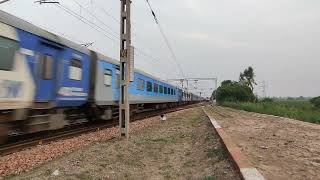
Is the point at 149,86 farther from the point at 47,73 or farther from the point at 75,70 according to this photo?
the point at 47,73

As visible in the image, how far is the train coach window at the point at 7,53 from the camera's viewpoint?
9297 mm

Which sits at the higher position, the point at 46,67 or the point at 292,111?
the point at 46,67

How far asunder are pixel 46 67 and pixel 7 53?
6.78ft

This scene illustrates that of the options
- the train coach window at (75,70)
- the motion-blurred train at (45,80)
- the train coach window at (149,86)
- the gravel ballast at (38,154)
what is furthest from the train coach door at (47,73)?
the train coach window at (149,86)

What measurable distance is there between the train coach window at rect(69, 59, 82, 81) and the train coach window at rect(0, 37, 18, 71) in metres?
3.63

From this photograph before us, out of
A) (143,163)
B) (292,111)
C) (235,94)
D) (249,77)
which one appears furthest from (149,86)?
(249,77)

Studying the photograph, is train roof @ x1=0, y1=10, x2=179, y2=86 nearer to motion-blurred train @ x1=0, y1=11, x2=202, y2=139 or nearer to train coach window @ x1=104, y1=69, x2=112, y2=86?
motion-blurred train @ x1=0, y1=11, x2=202, y2=139

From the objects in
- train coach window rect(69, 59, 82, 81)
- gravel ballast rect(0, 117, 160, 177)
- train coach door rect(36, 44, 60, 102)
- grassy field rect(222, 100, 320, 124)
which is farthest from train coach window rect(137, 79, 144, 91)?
train coach door rect(36, 44, 60, 102)

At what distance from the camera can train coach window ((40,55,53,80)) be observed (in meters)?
11.2

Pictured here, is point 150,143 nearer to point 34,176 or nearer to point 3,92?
point 3,92

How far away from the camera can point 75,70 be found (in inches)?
543

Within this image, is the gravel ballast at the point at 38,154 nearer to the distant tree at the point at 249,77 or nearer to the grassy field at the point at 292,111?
the grassy field at the point at 292,111

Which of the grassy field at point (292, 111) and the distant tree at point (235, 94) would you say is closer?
the grassy field at point (292, 111)

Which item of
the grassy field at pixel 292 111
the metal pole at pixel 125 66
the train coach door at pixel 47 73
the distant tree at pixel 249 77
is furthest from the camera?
the distant tree at pixel 249 77
